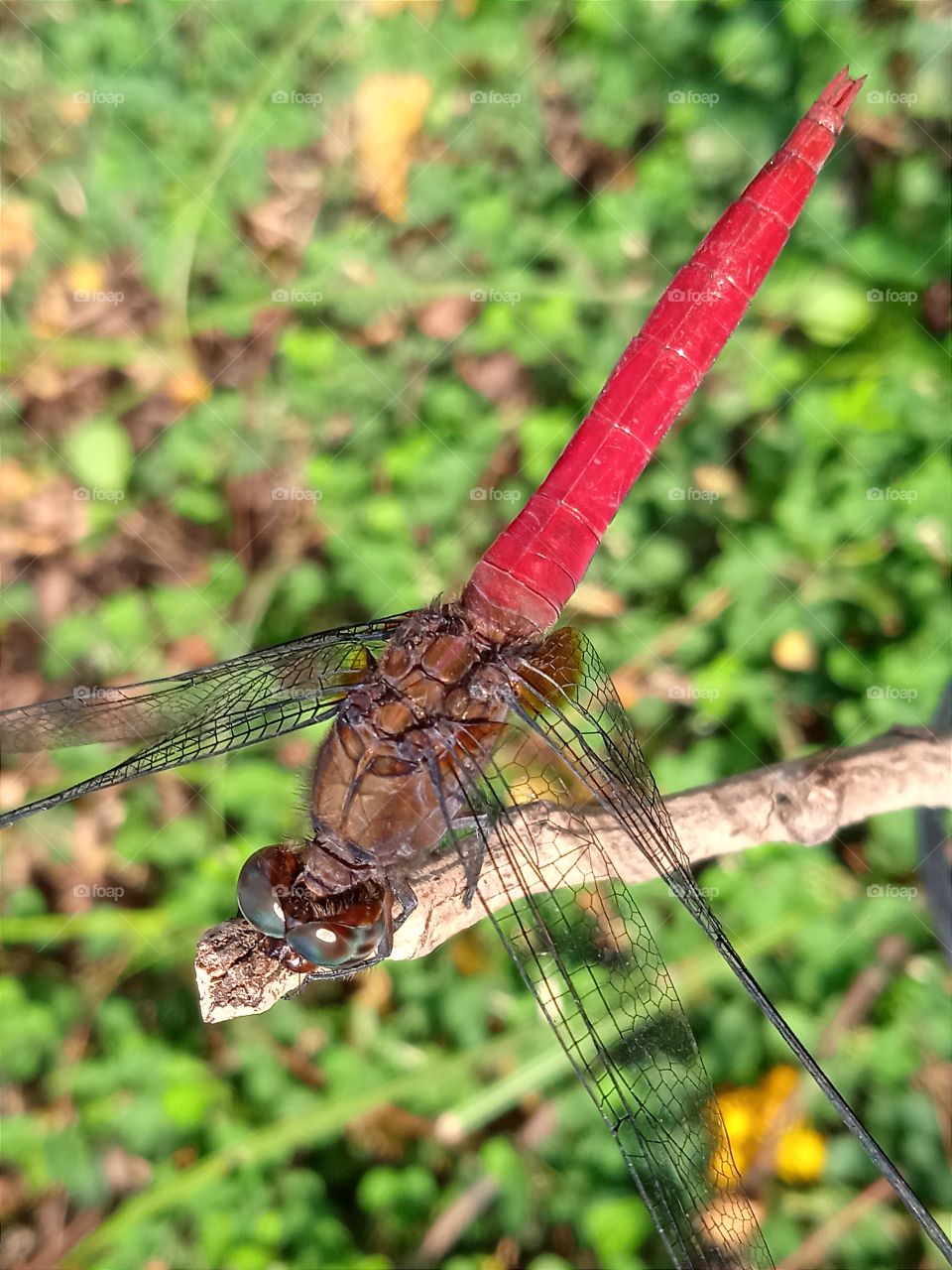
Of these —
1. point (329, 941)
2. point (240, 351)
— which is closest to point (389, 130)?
point (240, 351)

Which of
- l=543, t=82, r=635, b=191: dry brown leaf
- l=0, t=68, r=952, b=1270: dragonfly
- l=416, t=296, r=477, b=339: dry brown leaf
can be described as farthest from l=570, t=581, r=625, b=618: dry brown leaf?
l=543, t=82, r=635, b=191: dry brown leaf

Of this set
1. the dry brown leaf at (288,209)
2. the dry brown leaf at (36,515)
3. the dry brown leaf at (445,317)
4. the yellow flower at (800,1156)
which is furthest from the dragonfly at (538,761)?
the dry brown leaf at (288,209)

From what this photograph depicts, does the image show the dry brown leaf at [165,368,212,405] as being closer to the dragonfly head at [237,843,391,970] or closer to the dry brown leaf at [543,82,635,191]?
the dry brown leaf at [543,82,635,191]

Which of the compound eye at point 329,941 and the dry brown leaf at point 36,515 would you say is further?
the dry brown leaf at point 36,515

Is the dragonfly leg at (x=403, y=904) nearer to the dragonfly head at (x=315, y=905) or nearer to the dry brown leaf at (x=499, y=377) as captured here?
the dragonfly head at (x=315, y=905)

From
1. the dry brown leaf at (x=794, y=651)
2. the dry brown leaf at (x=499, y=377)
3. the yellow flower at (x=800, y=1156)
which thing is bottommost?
the yellow flower at (x=800, y=1156)

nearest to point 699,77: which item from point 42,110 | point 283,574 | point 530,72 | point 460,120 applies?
point 530,72

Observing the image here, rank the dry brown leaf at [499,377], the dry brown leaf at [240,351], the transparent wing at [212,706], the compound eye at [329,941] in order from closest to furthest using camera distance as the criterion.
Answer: the compound eye at [329,941] < the transparent wing at [212,706] < the dry brown leaf at [499,377] < the dry brown leaf at [240,351]
